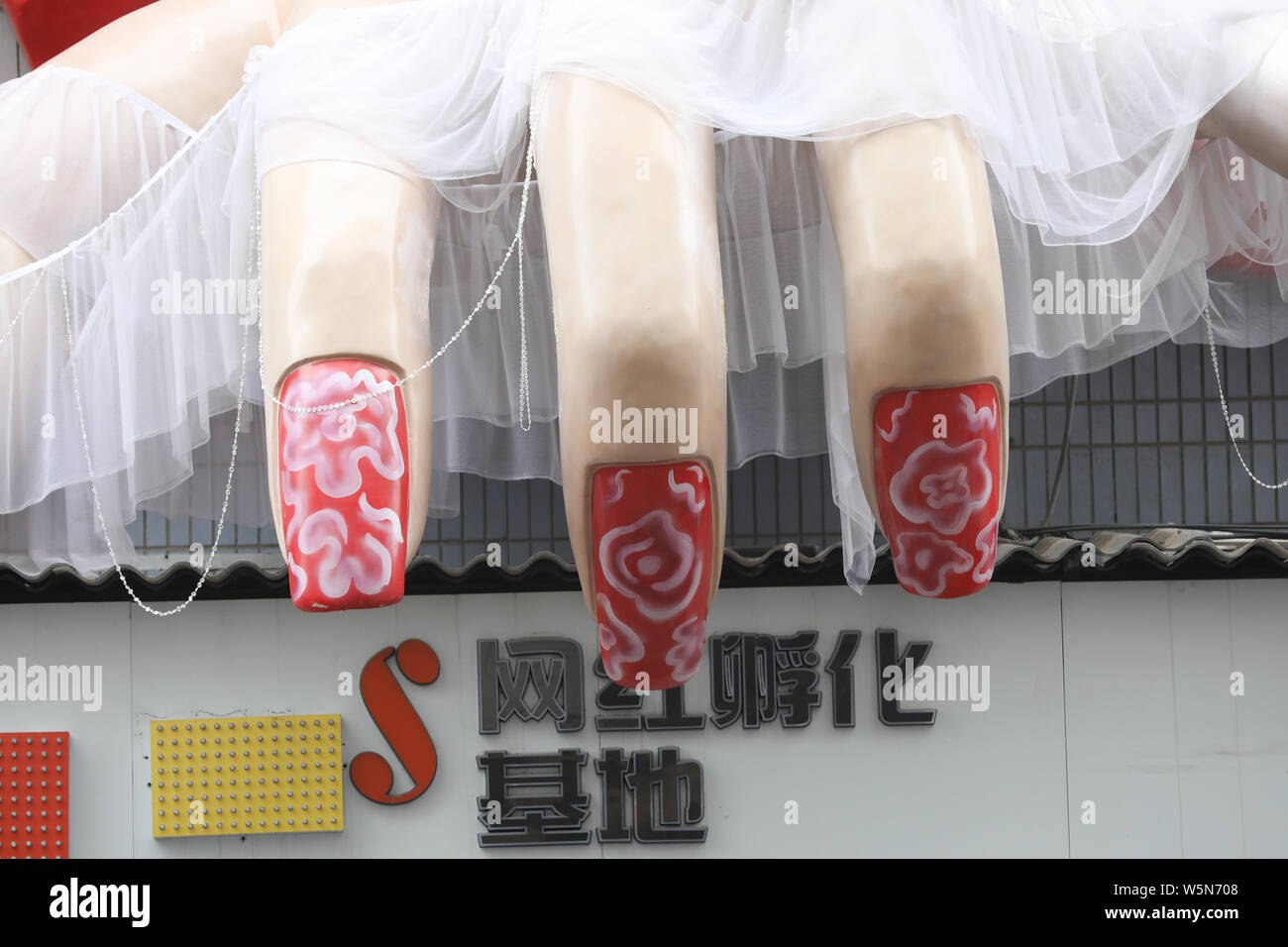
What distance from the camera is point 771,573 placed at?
7.11m

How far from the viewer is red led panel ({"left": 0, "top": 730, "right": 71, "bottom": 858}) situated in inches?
286

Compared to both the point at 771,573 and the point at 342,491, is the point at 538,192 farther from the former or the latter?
the point at 771,573

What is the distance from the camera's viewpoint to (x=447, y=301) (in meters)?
5.41

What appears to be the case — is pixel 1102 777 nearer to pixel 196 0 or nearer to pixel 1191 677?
pixel 1191 677

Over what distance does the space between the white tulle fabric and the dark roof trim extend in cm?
53

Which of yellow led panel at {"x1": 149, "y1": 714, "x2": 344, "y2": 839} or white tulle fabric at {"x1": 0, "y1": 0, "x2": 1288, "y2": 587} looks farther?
yellow led panel at {"x1": 149, "y1": 714, "x2": 344, "y2": 839}

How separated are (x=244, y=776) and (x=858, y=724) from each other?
11.2ft

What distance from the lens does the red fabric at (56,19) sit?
7152mm

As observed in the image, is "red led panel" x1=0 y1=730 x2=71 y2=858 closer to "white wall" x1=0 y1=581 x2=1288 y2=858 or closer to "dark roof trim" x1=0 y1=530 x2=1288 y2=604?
"white wall" x1=0 y1=581 x2=1288 y2=858

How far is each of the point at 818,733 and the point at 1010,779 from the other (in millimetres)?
1073

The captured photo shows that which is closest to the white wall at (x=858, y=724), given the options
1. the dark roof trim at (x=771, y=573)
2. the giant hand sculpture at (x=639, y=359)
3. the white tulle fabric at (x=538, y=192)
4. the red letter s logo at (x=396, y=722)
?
the red letter s logo at (x=396, y=722)

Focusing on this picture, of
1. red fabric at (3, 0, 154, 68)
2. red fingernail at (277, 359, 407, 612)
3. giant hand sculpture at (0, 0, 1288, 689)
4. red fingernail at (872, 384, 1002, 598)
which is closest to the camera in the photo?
giant hand sculpture at (0, 0, 1288, 689)

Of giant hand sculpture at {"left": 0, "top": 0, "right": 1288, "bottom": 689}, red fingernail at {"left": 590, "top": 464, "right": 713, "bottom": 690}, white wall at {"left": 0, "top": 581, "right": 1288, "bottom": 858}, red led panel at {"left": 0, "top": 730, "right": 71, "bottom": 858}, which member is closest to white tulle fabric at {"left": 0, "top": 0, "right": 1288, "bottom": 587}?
giant hand sculpture at {"left": 0, "top": 0, "right": 1288, "bottom": 689}

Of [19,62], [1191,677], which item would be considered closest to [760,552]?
[1191,677]
